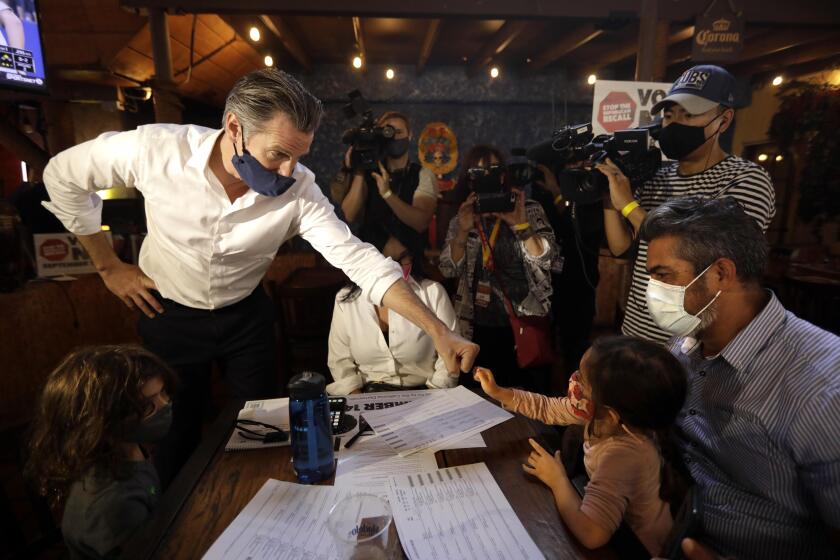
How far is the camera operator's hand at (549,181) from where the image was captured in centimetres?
263

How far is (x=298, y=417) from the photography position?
104 cm

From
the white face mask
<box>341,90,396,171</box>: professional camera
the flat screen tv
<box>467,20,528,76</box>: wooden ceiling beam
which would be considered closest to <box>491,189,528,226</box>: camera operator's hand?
<box>341,90,396,171</box>: professional camera

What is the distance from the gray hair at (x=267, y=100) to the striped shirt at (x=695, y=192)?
4.04 ft

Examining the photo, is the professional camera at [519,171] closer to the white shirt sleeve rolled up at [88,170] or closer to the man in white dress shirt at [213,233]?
the man in white dress shirt at [213,233]

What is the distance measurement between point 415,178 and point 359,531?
1912 mm

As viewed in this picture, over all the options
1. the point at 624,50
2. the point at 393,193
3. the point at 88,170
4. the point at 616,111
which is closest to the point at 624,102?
the point at 616,111

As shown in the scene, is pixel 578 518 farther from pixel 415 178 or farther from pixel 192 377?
pixel 415 178

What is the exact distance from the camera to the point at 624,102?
2.53m

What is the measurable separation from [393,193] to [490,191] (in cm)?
50

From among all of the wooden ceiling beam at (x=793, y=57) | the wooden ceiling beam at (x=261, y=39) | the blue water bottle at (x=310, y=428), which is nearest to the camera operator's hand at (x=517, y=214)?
the blue water bottle at (x=310, y=428)

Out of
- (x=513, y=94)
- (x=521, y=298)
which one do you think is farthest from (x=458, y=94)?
(x=521, y=298)

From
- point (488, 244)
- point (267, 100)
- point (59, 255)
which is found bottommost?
point (59, 255)

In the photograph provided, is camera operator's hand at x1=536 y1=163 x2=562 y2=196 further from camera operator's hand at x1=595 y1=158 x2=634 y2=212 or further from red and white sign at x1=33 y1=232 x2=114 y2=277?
red and white sign at x1=33 y1=232 x2=114 y2=277

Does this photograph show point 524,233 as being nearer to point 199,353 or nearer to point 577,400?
point 577,400
